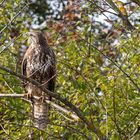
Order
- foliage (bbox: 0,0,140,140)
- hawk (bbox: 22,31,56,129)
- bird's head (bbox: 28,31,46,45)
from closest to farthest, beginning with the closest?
1. foliage (bbox: 0,0,140,140)
2. hawk (bbox: 22,31,56,129)
3. bird's head (bbox: 28,31,46,45)

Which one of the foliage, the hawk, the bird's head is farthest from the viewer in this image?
the bird's head

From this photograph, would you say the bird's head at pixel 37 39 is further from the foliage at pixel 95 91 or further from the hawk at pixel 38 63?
the foliage at pixel 95 91

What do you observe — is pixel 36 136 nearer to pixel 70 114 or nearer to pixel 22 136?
pixel 22 136

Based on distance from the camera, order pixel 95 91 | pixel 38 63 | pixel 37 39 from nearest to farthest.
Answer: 1. pixel 95 91
2. pixel 38 63
3. pixel 37 39

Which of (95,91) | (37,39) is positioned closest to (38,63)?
(37,39)

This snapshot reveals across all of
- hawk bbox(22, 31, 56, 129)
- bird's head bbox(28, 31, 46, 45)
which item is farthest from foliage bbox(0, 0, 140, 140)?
bird's head bbox(28, 31, 46, 45)

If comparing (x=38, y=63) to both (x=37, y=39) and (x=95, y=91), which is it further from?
(x=95, y=91)

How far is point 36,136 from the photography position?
5.30 meters

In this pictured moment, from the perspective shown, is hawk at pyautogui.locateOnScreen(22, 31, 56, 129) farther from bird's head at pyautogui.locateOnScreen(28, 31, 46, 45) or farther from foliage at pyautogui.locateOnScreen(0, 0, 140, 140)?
foliage at pyautogui.locateOnScreen(0, 0, 140, 140)

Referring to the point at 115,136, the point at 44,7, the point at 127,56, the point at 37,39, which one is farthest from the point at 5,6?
the point at 44,7

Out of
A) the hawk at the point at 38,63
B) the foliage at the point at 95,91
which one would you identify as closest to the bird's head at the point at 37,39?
the hawk at the point at 38,63

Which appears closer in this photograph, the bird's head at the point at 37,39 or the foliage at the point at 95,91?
the foliage at the point at 95,91

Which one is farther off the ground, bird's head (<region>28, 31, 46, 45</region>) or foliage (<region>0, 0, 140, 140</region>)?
bird's head (<region>28, 31, 46, 45</region>)

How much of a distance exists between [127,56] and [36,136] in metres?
1.37
